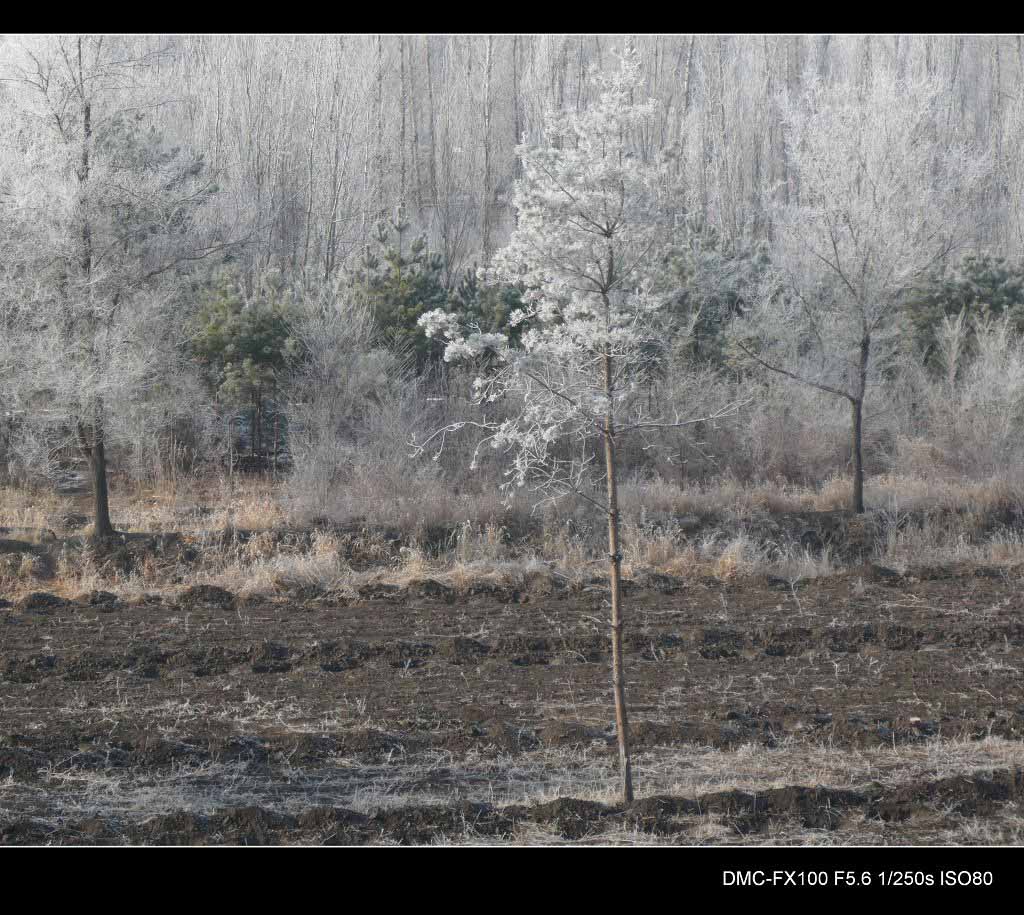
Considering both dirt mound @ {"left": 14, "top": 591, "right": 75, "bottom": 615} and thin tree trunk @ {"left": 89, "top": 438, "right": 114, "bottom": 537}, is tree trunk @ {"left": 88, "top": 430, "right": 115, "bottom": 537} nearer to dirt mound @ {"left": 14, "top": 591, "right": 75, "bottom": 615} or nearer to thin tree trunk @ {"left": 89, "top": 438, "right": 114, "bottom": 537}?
thin tree trunk @ {"left": 89, "top": 438, "right": 114, "bottom": 537}

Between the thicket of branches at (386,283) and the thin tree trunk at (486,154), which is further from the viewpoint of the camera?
the thin tree trunk at (486,154)

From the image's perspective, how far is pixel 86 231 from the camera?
40.1 ft

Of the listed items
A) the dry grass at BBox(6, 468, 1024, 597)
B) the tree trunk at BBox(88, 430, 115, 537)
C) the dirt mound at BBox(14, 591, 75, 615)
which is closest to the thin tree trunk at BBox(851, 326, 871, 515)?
the dry grass at BBox(6, 468, 1024, 597)

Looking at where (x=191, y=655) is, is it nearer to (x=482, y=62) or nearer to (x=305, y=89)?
(x=305, y=89)

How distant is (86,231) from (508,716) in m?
8.47

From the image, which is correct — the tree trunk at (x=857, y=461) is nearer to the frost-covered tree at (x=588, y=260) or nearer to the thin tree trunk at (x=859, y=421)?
the thin tree trunk at (x=859, y=421)

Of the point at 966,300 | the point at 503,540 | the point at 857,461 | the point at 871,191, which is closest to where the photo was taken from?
the point at 503,540

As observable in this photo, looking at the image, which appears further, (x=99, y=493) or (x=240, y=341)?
(x=240, y=341)

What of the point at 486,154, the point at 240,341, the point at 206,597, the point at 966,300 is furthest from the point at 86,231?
the point at 486,154

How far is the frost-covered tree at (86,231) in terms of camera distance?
1188 centimetres

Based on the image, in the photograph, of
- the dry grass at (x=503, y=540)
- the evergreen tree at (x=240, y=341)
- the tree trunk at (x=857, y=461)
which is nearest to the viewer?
the dry grass at (x=503, y=540)

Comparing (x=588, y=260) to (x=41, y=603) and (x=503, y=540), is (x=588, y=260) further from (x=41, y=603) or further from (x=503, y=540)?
(x=503, y=540)

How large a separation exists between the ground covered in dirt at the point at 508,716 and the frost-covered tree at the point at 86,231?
121 inches

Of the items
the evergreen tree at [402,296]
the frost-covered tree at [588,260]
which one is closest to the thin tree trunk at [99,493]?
the evergreen tree at [402,296]
